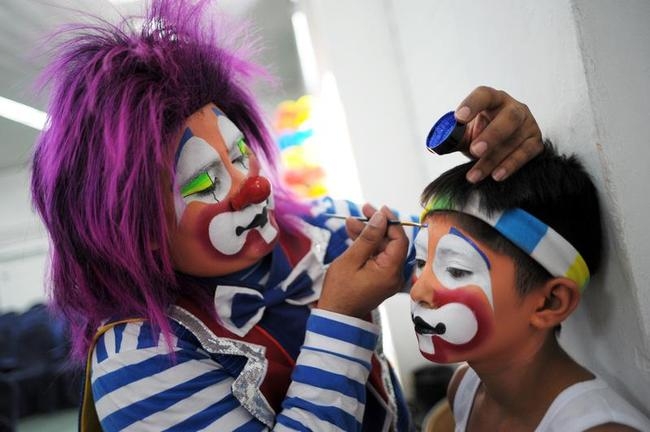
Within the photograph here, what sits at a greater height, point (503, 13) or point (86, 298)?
point (503, 13)

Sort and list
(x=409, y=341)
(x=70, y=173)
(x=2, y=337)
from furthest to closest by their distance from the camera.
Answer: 1. (x=2, y=337)
2. (x=409, y=341)
3. (x=70, y=173)

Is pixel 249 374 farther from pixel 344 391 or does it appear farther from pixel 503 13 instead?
pixel 503 13

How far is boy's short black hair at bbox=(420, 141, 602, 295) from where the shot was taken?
1.95 ft

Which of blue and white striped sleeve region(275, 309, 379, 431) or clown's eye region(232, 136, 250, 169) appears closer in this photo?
blue and white striped sleeve region(275, 309, 379, 431)

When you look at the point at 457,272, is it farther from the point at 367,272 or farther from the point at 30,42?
the point at 30,42

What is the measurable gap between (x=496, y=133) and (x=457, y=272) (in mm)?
193

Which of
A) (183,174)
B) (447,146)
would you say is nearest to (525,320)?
(447,146)

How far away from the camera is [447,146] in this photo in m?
0.59

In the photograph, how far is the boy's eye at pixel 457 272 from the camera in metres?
0.61

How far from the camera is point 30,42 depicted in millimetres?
992

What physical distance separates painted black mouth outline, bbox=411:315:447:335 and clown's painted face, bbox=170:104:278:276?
0.92 feet

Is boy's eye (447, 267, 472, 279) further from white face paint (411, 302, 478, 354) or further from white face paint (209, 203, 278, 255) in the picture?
white face paint (209, 203, 278, 255)

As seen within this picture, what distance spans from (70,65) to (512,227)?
73 centimetres

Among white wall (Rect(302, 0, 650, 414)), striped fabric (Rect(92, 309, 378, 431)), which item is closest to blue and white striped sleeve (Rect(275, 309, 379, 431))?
striped fabric (Rect(92, 309, 378, 431))
